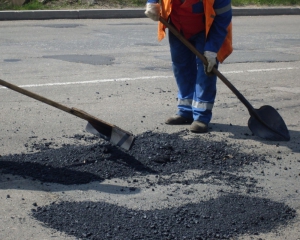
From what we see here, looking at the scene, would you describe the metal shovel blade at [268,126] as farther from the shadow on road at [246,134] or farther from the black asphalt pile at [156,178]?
the black asphalt pile at [156,178]

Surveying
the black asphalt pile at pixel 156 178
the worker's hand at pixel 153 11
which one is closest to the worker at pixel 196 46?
the worker's hand at pixel 153 11

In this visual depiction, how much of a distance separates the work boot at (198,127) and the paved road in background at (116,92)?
0.13 metres

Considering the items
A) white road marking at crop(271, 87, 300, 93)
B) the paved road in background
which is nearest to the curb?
the paved road in background

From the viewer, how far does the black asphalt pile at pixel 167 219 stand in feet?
12.6

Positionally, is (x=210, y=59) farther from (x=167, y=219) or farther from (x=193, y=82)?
(x=167, y=219)

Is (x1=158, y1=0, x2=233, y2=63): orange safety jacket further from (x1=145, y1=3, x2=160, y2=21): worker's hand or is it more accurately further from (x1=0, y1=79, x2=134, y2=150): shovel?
(x1=0, y1=79, x2=134, y2=150): shovel

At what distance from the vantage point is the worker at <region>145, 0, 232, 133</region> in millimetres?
5684

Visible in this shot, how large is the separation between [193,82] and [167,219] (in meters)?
2.49

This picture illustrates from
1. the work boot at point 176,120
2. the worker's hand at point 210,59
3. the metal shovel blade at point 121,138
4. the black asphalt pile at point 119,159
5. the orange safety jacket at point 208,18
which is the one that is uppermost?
the orange safety jacket at point 208,18

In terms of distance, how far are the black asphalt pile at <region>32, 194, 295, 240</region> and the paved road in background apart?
0.11 metres

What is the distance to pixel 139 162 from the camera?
200 inches

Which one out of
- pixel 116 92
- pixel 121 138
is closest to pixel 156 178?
pixel 121 138

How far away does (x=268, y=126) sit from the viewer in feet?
19.4

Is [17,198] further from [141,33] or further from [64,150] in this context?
[141,33]
